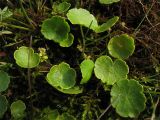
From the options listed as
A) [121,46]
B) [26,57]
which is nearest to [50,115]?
[26,57]

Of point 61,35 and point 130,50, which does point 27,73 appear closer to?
point 61,35

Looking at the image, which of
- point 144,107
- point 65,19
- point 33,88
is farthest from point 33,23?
point 144,107

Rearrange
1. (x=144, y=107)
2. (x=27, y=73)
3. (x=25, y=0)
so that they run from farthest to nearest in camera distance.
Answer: (x=25, y=0), (x=27, y=73), (x=144, y=107)

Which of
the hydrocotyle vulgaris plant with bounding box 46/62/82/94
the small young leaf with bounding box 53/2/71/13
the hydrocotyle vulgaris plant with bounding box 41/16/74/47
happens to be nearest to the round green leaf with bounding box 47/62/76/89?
the hydrocotyle vulgaris plant with bounding box 46/62/82/94

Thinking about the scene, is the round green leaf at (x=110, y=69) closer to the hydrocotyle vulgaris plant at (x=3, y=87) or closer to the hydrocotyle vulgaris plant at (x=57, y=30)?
the hydrocotyle vulgaris plant at (x=57, y=30)

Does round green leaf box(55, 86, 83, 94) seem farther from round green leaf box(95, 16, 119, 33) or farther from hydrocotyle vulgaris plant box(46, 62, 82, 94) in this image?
round green leaf box(95, 16, 119, 33)

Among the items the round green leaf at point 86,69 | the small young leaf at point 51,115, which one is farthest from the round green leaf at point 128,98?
the small young leaf at point 51,115

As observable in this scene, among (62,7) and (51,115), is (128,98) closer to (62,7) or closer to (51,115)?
(51,115)
